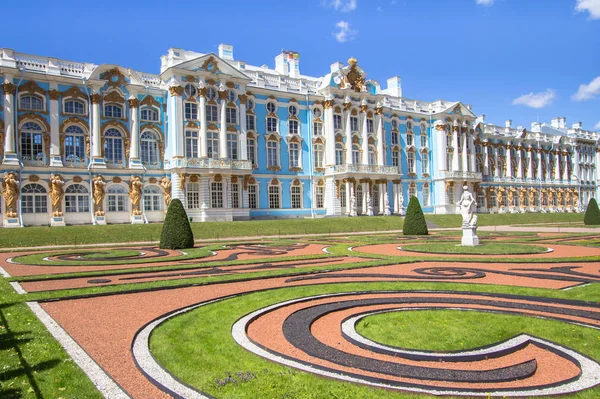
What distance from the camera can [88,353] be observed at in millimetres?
7039

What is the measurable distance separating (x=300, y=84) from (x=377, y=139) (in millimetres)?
10974

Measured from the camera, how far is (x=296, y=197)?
50062 millimetres

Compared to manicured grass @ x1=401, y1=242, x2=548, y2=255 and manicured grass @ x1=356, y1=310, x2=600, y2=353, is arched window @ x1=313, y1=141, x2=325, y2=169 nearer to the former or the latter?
manicured grass @ x1=401, y1=242, x2=548, y2=255

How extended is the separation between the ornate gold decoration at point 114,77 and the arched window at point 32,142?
6642mm

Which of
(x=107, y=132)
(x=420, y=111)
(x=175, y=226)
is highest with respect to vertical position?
(x=420, y=111)

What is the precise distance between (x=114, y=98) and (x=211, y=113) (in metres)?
8.31

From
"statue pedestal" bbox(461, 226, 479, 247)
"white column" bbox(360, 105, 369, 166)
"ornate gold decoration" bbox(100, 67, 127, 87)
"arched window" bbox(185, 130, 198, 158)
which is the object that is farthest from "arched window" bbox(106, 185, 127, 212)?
"statue pedestal" bbox(461, 226, 479, 247)

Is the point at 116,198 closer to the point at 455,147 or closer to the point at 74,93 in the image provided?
the point at 74,93

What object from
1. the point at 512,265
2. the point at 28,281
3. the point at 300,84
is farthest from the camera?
the point at 300,84

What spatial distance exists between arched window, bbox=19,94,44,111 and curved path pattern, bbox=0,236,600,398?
80.5 ft

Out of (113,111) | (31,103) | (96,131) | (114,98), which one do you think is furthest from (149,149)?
(31,103)

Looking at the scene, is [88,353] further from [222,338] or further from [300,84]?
[300,84]

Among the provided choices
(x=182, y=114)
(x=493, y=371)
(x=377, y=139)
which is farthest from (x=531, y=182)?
(x=493, y=371)

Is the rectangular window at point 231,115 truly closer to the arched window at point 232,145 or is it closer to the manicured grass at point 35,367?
the arched window at point 232,145
